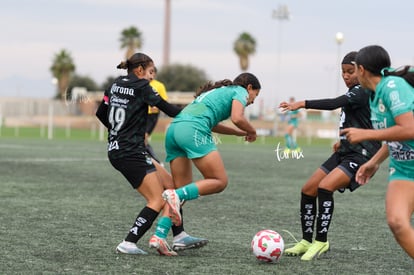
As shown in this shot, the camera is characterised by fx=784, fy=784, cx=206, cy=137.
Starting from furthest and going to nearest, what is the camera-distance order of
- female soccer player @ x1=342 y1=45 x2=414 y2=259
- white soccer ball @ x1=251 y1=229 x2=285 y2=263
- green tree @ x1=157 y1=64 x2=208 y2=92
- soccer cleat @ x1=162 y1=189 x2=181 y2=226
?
green tree @ x1=157 y1=64 x2=208 y2=92
soccer cleat @ x1=162 y1=189 x2=181 y2=226
white soccer ball @ x1=251 y1=229 x2=285 y2=263
female soccer player @ x1=342 y1=45 x2=414 y2=259

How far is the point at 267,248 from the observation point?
7359 millimetres

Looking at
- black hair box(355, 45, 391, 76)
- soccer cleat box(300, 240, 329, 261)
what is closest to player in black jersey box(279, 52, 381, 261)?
soccer cleat box(300, 240, 329, 261)

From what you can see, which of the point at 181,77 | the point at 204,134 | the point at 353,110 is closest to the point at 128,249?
the point at 204,134

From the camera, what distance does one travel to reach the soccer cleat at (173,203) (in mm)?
7473

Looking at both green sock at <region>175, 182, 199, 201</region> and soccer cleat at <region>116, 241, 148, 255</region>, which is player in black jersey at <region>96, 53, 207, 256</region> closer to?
soccer cleat at <region>116, 241, 148, 255</region>

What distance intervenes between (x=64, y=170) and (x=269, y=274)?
11987 millimetres

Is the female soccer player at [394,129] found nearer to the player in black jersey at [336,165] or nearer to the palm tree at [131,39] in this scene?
the player in black jersey at [336,165]

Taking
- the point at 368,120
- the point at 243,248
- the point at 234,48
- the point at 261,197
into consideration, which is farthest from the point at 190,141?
the point at 234,48

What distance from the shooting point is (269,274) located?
22.5ft

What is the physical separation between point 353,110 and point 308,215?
121 centimetres

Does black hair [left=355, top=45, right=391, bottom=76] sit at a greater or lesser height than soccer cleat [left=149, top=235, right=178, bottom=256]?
greater

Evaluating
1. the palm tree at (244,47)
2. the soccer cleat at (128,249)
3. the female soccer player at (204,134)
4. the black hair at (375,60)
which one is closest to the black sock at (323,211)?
the female soccer player at (204,134)

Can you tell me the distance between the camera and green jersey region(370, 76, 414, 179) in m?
5.87

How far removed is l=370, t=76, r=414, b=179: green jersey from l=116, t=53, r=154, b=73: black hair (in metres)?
2.57
